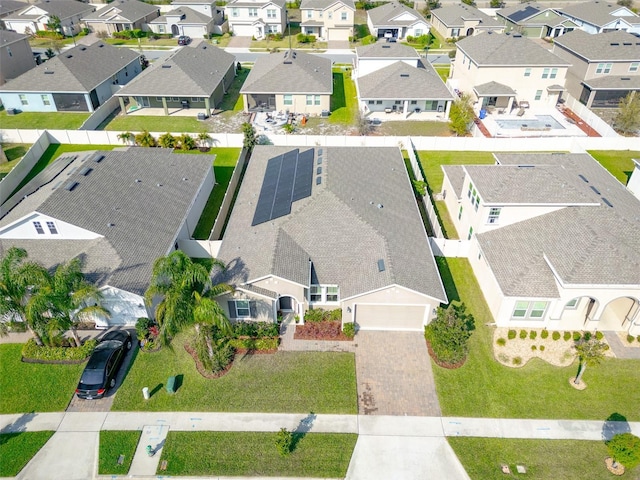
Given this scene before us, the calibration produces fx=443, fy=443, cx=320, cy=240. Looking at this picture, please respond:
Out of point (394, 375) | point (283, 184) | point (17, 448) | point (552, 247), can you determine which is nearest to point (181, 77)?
point (283, 184)

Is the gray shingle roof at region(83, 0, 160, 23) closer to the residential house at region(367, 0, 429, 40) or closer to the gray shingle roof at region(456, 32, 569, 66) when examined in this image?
the residential house at region(367, 0, 429, 40)

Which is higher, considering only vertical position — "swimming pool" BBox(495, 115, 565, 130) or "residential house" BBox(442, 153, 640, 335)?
"residential house" BBox(442, 153, 640, 335)

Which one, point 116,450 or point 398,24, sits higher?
point 398,24

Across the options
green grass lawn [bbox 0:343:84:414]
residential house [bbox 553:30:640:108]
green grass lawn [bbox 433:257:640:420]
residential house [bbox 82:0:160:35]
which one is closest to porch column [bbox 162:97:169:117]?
green grass lawn [bbox 0:343:84:414]

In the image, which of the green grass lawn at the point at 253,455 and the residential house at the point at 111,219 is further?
the residential house at the point at 111,219

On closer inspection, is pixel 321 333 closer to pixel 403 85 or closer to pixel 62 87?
pixel 403 85

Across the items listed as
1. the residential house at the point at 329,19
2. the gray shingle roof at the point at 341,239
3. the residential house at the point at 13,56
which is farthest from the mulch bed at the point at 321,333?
the residential house at the point at 329,19

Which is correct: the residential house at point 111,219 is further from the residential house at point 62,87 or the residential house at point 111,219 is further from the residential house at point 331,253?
the residential house at point 62,87
